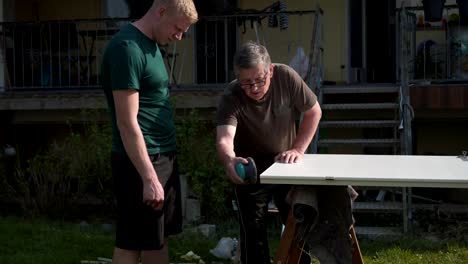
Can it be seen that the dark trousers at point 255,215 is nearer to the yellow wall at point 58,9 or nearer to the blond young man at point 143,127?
the blond young man at point 143,127

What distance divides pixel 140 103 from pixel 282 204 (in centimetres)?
116

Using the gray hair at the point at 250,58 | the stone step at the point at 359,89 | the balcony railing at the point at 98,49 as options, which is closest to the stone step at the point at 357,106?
the stone step at the point at 359,89

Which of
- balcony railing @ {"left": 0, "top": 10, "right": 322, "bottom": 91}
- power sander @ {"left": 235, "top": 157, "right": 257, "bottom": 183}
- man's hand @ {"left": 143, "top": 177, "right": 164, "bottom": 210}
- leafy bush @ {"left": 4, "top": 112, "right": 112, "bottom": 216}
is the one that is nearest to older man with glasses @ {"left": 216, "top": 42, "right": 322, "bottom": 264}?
power sander @ {"left": 235, "top": 157, "right": 257, "bottom": 183}

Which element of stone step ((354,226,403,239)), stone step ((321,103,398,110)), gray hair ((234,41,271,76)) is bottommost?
stone step ((354,226,403,239))

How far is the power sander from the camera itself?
395 centimetres

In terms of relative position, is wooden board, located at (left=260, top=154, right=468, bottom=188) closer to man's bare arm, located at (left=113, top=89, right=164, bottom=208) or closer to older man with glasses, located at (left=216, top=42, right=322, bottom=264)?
older man with glasses, located at (left=216, top=42, right=322, bottom=264)

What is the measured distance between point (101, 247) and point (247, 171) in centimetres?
258

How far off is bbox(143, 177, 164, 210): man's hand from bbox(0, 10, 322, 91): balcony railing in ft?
22.3

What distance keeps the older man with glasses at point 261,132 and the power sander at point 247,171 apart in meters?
0.22

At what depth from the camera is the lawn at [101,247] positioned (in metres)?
5.82

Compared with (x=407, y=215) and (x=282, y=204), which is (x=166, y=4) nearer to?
(x=282, y=204)

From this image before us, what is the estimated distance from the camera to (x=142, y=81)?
368 cm

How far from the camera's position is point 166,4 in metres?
3.65

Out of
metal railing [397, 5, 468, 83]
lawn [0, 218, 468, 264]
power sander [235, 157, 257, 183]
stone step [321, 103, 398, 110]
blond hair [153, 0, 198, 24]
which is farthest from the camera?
metal railing [397, 5, 468, 83]
